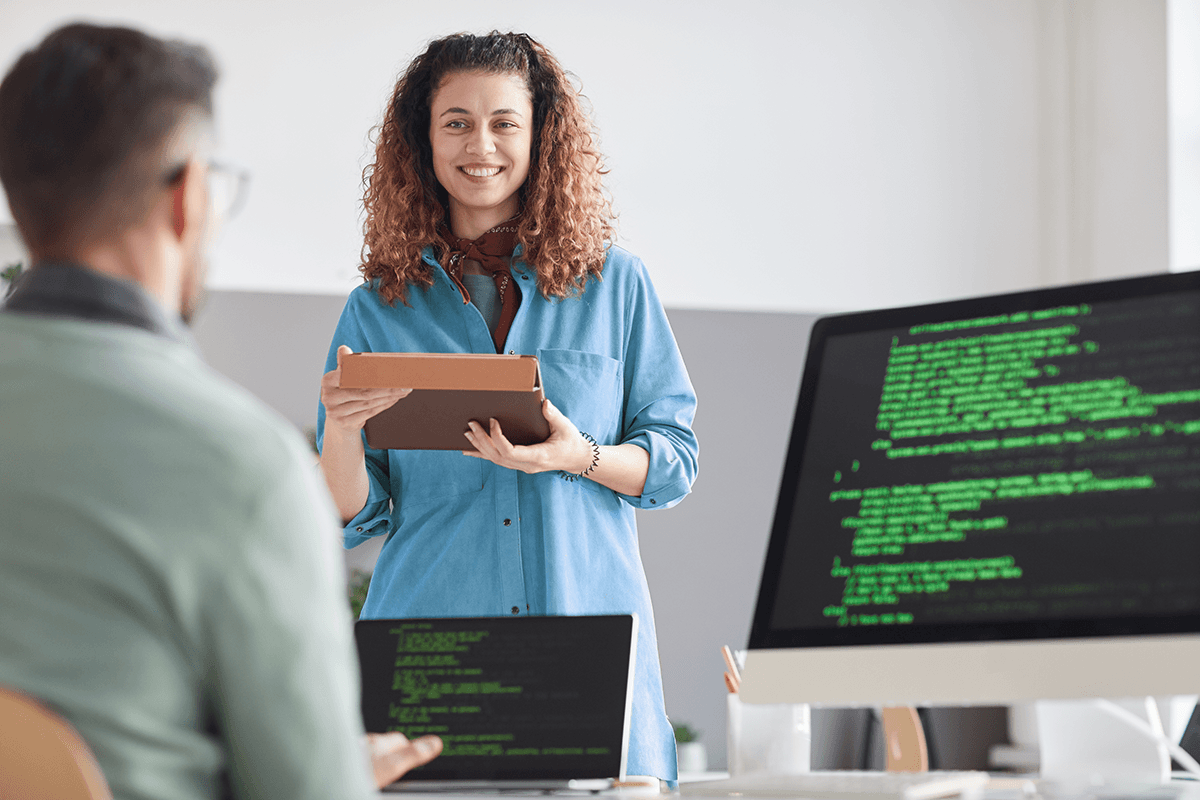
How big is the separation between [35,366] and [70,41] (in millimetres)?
224

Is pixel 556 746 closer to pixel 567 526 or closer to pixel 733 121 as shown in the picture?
pixel 567 526

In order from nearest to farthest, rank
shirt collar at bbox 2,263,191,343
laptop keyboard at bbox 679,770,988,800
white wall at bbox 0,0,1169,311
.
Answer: shirt collar at bbox 2,263,191,343, laptop keyboard at bbox 679,770,988,800, white wall at bbox 0,0,1169,311

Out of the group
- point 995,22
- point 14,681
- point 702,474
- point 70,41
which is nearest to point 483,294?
point 70,41

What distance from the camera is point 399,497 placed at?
5.55 feet

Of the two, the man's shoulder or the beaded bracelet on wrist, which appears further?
the beaded bracelet on wrist

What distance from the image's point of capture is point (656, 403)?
5.66 ft

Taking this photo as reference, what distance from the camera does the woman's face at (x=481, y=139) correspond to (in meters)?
1.77

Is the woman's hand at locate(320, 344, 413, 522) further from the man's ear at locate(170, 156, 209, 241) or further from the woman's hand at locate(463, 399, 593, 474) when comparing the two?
the man's ear at locate(170, 156, 209, 241)

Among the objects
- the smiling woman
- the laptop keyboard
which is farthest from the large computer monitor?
the smiling woman

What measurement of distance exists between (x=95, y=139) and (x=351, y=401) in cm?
73

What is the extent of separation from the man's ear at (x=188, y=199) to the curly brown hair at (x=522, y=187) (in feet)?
3.16

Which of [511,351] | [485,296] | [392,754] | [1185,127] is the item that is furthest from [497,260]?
[1185,127]

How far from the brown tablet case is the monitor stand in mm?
643

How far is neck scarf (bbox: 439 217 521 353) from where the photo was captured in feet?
5.74
